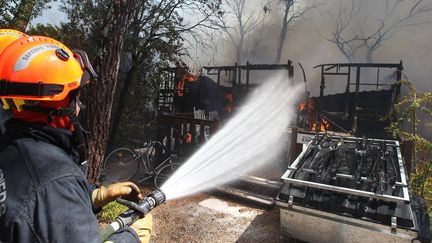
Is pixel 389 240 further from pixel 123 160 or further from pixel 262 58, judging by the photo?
pixel 262 58

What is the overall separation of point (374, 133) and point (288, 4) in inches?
864

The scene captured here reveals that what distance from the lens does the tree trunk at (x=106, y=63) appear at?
4.58m

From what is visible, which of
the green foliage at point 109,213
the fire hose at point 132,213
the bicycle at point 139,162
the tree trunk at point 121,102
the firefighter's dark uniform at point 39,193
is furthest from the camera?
the tree trunk at point 121,102

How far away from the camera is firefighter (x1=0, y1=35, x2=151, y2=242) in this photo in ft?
3.98

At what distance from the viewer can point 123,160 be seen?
8.15 m

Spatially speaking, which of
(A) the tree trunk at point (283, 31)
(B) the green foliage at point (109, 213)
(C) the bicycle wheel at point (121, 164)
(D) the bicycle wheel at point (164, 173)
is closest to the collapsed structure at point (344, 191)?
(D) the bicycle wheel at point (164, 173)

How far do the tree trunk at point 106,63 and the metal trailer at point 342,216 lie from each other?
288 centimetres

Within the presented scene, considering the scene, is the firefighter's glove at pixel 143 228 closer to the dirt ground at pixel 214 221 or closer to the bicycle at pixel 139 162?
the dirt ground at pixel 214 221

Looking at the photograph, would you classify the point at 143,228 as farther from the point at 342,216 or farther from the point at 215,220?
the point at 215,220

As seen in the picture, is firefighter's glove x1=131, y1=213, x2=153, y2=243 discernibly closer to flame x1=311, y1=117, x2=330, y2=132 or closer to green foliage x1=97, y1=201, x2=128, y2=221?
green foliage x1=97, y1=201, x2=128, y2=221

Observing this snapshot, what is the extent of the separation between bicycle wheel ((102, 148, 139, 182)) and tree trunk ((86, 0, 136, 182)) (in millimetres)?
3400

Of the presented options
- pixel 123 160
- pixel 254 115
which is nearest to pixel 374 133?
pixel 254 115

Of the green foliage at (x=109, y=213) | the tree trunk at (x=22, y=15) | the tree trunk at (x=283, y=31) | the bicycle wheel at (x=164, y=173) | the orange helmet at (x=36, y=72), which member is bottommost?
the green foliage at (x=109, y=213)

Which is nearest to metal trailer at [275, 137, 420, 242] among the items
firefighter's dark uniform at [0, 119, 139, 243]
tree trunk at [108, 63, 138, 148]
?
firefighter's dark uniform at [0, 119, 139, 243]
